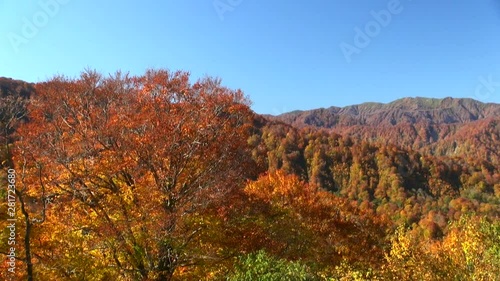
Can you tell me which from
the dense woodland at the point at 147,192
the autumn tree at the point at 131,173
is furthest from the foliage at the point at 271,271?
the autumn tree at the point at 131,173

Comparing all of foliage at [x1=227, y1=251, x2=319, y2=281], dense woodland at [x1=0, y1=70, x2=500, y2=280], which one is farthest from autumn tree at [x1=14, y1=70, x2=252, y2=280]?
foliage at [x1=227, y1=251, x2=319, y2=281]

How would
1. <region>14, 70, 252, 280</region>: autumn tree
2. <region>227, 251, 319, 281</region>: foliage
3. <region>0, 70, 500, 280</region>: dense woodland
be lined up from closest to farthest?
1. <region>227, 251, 319, 281</region>: foliage
2. <region>0, 70, 500, 280</region>: dense woodland
3. <region>14, 70, 252, 280</region>: autumn tree

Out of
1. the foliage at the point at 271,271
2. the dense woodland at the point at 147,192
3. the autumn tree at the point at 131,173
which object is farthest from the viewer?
the autumn tree at the point at 131,173

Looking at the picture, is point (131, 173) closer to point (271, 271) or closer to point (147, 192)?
point (147, 192)

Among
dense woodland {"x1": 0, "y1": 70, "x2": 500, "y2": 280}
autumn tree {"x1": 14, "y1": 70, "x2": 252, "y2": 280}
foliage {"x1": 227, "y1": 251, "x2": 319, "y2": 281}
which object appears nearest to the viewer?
foliage {"x1": 227, "y1": 251, "x2": 319, "y2": 281}

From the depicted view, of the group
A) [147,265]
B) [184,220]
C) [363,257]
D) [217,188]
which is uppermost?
[217,188]

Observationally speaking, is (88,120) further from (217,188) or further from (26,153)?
(217,188)

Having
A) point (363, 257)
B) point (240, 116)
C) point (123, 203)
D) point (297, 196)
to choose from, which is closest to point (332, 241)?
point (363, 257)

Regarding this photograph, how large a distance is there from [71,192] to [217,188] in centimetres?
706

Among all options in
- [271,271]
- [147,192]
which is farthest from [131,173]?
[271,271]

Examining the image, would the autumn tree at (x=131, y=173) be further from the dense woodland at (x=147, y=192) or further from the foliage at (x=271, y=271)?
the foliage at (x=271, y=271)

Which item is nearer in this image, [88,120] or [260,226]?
[88,120]

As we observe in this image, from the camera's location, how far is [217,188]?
67.6 feet

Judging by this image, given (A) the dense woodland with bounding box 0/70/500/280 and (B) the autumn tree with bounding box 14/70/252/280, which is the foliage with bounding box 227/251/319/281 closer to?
(A) the dense woodland with bounding box 0/70/500/280
